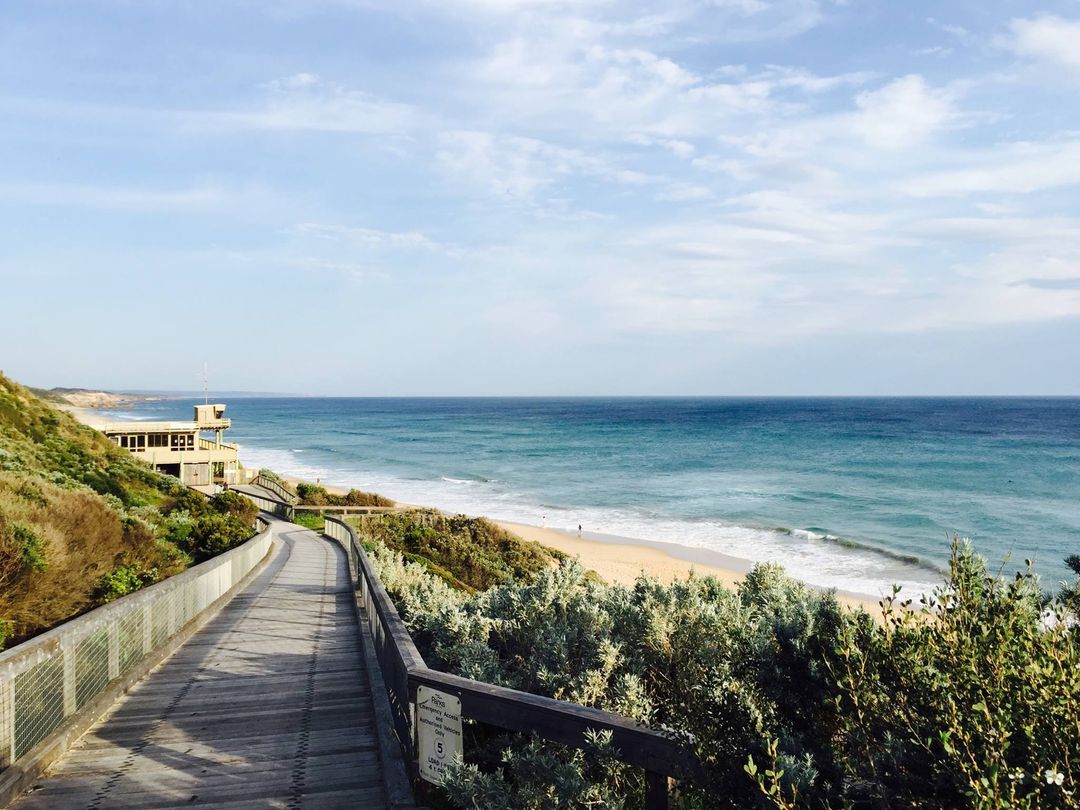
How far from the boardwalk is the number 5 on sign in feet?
2.78

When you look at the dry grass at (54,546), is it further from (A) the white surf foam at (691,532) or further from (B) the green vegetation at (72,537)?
(A) the white surf foam at (691,532)

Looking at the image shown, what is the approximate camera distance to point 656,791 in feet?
11.7

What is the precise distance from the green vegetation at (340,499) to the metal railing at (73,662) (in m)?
29.5

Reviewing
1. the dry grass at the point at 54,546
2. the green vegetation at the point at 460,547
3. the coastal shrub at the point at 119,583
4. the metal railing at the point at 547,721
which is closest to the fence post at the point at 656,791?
the metal railing at the point at 547,721

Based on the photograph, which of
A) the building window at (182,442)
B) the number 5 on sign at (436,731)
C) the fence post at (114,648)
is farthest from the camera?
the building window at (182,442)

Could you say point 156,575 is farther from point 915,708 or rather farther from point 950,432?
point 950,432

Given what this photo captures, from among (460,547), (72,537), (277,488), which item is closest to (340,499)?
(277,488)

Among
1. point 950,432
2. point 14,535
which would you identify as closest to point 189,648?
point 14,535

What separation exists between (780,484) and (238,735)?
57.8m

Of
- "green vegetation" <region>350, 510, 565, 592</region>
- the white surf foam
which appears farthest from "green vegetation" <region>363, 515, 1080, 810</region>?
the white surf foam

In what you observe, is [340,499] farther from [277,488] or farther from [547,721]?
[547,721]

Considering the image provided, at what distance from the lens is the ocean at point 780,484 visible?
3612 centimetres

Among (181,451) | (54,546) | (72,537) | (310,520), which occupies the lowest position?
(310,520)

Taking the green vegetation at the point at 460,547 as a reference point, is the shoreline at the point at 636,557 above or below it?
below
